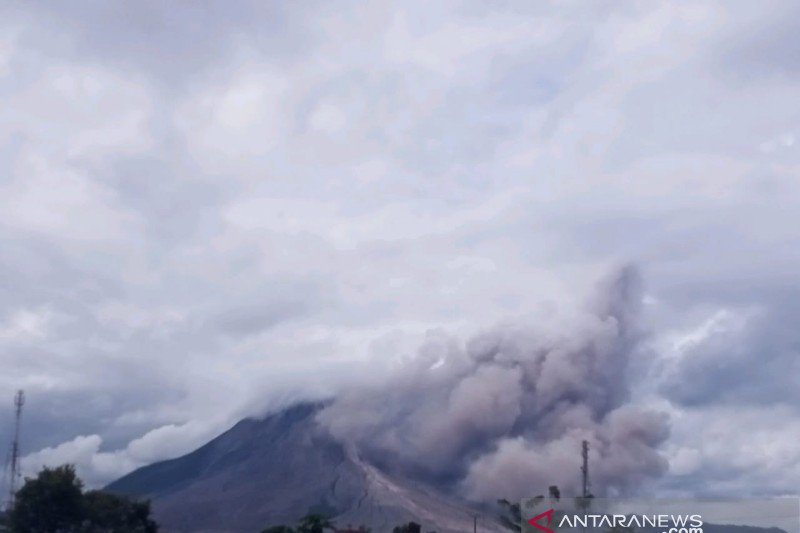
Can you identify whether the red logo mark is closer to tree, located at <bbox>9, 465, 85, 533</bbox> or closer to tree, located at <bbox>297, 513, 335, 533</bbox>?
tree, located at <bbox>297, 513, 335, 533</bbox>

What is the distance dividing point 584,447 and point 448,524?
11690cm

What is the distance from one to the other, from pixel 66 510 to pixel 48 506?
1.70 m

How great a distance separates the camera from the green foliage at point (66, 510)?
100m

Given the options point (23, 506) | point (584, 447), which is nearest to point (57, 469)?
point (23, 506)

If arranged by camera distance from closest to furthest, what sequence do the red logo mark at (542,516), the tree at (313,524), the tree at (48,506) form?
the red logo mark at (542,516) < the tree at (313,524) < the tree at (48,506)

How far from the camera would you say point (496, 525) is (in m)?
179

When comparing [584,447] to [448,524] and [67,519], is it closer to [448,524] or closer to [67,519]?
[67,519]

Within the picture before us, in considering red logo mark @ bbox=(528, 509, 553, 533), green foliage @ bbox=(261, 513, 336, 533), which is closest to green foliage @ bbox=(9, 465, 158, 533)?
green foliage @ bbox=(261, 513, 336, 533)

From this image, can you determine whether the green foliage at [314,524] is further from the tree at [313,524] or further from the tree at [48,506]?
the tree at [48,506]

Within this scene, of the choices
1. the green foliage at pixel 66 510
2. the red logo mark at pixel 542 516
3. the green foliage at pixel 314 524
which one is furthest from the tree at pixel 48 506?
the red logo mark at pixel 542 516

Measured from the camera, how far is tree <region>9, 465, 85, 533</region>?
100m

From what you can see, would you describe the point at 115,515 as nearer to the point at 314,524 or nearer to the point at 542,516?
the point at 314,524

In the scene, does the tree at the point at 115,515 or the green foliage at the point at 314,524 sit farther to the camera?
the tree at the point at 115,515

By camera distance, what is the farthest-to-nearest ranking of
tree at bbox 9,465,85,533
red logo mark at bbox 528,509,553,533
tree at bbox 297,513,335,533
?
1. tree at bbox 9,465,85,533
2. tree at bbox 297,513,335,533
3. red logo mark at bbox 528,509,553,533
